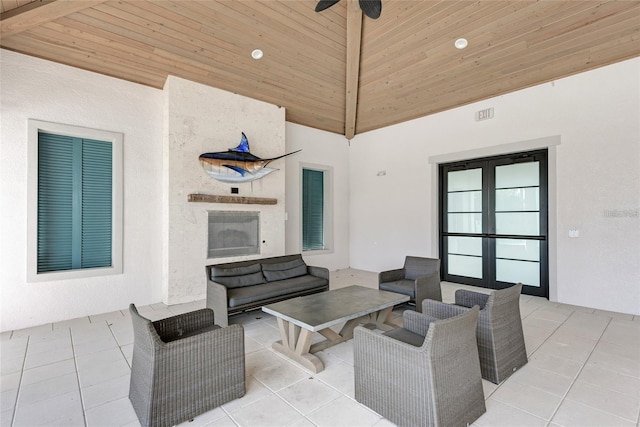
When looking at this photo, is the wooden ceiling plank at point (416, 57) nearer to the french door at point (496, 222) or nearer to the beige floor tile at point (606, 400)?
the french door at point (496, 222)

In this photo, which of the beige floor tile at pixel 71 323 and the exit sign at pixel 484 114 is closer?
the beige floor tile at pixel 71 323

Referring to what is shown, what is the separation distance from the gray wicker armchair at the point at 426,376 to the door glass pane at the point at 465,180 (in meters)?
4.46

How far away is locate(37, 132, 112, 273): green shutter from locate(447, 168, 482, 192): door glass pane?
6.04 metres

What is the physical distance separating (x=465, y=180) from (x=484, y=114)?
4.07 ft

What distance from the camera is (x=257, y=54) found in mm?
4957

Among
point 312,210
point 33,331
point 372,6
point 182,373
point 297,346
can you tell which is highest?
point 372,6

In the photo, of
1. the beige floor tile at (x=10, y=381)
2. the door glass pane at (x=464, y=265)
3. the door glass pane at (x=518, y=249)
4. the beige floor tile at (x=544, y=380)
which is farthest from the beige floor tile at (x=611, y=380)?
the beige floor tile at (x=10, y=381)

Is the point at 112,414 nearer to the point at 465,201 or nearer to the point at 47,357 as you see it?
the point at 47,357

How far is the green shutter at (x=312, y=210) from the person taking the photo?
7.36 m

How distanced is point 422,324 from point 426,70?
14.9 ft

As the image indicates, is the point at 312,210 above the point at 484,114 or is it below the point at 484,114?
below

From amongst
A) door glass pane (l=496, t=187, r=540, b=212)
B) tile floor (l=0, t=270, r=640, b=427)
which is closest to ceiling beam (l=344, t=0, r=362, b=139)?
door glass pane (l=496, t=187, r=540, b=212)

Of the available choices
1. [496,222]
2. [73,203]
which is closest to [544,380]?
[496,222]

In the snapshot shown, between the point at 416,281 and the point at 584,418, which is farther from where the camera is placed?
the point at 416,281
